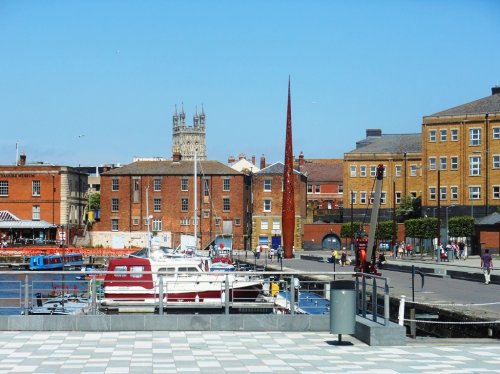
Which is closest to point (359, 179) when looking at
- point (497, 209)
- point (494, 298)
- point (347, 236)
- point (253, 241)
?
point (347, 236)

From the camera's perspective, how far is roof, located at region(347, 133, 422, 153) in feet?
389

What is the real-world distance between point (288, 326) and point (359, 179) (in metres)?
95.4

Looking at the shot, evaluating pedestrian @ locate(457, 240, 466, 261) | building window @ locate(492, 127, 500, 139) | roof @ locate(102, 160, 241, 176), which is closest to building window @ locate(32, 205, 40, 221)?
roof @ locate(102, 160, 241, 176)

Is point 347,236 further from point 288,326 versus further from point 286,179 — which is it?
point 288,326

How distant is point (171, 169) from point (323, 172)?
3927cm

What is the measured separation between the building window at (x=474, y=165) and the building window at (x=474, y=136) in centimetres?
151

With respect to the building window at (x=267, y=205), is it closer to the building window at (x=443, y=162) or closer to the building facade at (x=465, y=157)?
the building facade at (x=465, y=157)

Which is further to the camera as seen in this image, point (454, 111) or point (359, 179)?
point (359, 179)

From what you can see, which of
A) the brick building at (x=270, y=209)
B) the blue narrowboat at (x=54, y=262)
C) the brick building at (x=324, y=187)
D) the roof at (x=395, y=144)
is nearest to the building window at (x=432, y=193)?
the roof at (x=395, y=144)

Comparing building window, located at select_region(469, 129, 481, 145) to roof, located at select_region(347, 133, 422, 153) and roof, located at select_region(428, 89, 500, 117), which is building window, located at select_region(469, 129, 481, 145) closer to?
roof, located at select_region(428, 89, 500, 117)

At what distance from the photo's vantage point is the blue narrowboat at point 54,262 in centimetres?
8881

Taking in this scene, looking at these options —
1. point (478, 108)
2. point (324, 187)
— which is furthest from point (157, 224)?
point (478, 108)

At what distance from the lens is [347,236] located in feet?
370

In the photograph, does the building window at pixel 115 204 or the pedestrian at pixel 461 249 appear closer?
the pedestrian at pixel 461 249
